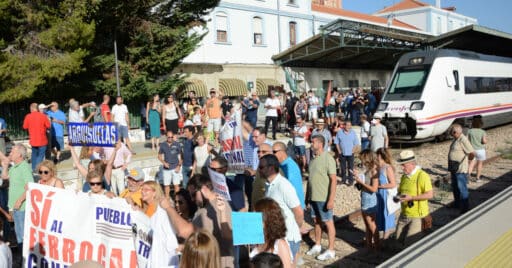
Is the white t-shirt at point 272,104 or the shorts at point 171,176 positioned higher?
the white t-shirt at point 272,104

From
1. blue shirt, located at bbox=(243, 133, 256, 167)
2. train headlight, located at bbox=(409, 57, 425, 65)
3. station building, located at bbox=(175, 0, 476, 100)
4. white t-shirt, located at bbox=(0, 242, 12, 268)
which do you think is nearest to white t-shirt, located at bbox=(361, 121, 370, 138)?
blue shirt, located at bbox=(243, 133, 256, 167)

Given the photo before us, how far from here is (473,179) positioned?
41.5 ft

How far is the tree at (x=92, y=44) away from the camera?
14.0 meters

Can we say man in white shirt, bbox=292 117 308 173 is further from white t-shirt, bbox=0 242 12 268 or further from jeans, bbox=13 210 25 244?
white t-shirt, bbox=0 242 12 268

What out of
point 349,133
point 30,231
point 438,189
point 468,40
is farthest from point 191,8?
point 468,40

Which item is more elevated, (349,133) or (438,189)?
(349,133)

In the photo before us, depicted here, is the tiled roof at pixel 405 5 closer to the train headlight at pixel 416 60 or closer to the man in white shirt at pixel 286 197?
the train headlight at pixel 416 60

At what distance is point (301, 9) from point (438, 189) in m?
24.3

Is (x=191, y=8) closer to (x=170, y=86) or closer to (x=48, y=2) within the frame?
(x=170, y=86)

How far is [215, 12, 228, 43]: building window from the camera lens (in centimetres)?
2811

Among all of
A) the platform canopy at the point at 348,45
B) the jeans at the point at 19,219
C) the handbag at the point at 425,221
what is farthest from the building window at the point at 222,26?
the handbag at the point at 425,221

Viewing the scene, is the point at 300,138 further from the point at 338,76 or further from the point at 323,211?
the point at 338,76

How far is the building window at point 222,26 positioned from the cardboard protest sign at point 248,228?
24.8 m


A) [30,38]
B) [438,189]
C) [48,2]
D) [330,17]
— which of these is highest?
[330,17]
